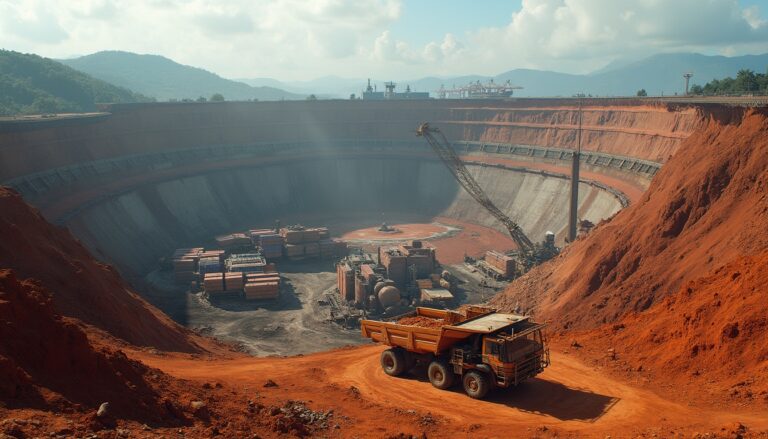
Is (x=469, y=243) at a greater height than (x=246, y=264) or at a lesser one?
lesser

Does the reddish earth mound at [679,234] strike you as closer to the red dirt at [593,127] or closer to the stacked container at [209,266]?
the red dirt at [593,127]

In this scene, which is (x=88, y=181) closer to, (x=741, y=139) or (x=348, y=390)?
(x=348, y=390)

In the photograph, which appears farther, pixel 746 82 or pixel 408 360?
pixel 746 82

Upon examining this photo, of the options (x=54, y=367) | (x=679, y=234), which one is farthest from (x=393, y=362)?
(x=679, y=234)

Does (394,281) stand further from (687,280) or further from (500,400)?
(500,400)

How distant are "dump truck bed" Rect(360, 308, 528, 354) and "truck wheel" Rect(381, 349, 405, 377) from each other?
1.20 ft

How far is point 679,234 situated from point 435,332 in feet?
57.9

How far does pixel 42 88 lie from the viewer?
424 ft

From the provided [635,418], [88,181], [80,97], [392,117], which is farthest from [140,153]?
[635,418]

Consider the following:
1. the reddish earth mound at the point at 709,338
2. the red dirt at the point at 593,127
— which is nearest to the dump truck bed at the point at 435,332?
the reddish earth mound at the point at 709,338

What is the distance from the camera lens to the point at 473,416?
18.2 metres

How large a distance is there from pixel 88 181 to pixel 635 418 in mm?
62546

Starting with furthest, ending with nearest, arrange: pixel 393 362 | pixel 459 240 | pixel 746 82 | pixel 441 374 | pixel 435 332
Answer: pixel 746 82, pixel 459 240, pixel 393 362, pixel 441 374, pixel 435 332

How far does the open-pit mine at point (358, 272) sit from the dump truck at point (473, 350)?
1.54 ft
